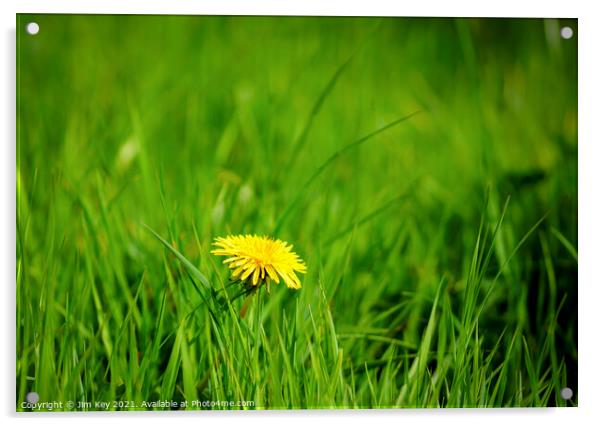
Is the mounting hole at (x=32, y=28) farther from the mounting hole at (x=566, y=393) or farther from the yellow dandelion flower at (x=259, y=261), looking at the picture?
the mounting hole at (x=566, y=393)

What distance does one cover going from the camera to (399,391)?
2.94 ft

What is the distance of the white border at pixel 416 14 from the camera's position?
2.97 feet

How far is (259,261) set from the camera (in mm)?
792

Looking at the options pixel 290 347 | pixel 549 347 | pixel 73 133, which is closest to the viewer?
pixel 290 347

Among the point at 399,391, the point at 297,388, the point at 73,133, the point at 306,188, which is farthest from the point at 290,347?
the point at 73,133

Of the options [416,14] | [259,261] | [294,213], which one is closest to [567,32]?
[416,14]

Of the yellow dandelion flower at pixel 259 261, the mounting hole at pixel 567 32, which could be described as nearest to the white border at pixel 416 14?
the mounting hole at pixel 567 32

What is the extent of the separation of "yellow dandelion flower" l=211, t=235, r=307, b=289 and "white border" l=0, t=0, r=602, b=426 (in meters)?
0.19

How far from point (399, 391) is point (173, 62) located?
25.2 inches

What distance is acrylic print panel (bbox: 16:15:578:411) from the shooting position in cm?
86

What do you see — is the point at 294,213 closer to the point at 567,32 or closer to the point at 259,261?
the point at 259,261

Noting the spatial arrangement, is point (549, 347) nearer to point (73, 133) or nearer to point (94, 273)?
point (94, 273)

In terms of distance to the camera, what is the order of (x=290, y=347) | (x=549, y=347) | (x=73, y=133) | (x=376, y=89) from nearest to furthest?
(x=290, y=347), (x=549, y=347), (x=73, y=133), (x=376, y=89)

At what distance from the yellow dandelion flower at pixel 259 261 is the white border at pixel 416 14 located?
194 mm
